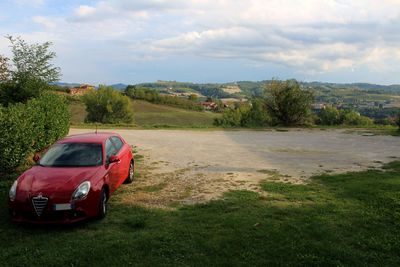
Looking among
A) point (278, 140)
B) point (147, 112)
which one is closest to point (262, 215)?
point (278, 140)

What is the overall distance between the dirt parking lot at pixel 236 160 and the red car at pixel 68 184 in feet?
3.45

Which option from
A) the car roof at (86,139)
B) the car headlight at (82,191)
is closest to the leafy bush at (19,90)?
the car roof at (86,139)

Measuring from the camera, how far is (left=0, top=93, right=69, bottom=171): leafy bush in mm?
9602

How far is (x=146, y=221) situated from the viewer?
667 cm

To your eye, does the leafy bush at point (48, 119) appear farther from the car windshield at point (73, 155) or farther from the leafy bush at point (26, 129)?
the car windshield at point (73, 155)

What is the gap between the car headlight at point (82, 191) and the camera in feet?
21.3

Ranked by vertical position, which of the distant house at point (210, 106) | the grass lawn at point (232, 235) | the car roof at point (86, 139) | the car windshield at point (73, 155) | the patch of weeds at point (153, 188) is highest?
the car roof at point (86, 139)

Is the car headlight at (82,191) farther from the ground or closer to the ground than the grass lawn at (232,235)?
farther from the ground

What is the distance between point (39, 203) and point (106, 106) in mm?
61113

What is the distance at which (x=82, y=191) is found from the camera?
21.7 ft

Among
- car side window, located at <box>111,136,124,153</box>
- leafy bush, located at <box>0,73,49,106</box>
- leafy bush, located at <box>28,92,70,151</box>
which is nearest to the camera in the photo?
car side window, located at <box>111,136,124,153</box>

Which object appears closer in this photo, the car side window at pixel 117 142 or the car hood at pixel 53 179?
the car hood at pixel 53 179

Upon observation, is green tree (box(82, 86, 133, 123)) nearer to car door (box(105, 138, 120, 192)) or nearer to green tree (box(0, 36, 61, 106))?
green tree (box(0, 36, 61, 106))

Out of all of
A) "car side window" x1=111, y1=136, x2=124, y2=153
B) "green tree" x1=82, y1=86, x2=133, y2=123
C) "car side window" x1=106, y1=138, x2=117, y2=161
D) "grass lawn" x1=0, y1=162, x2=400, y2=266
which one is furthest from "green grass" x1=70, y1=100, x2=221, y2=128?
"grass lawn" x1=0, y1=162, x2=400, y2=266
